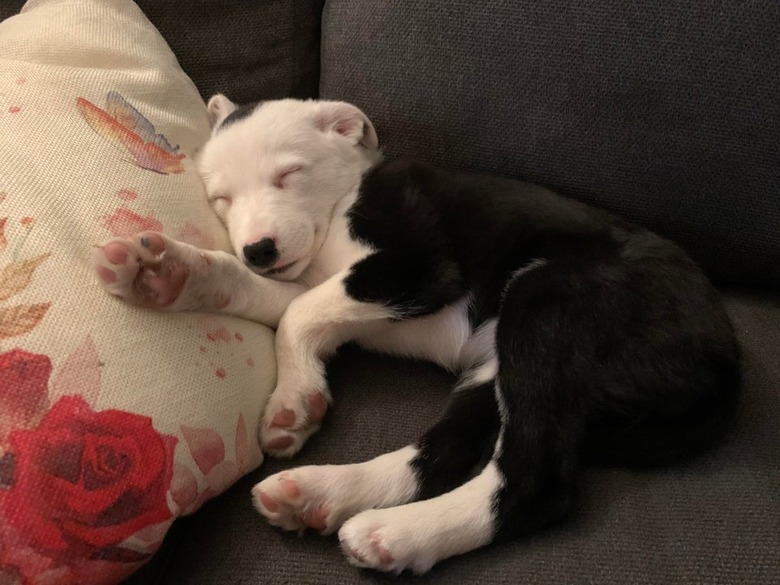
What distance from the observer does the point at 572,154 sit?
5.12 feet

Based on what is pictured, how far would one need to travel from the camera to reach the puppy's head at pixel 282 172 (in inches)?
54.5

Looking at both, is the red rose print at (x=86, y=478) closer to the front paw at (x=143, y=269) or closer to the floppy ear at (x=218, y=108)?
the front paw at (x=143, y=269)

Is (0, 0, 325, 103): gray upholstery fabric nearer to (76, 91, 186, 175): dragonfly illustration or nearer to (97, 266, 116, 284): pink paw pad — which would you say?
(76, 91, 186, 175): dragonfly illustration

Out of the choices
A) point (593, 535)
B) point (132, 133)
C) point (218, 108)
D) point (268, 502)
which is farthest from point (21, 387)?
point (218, 108)

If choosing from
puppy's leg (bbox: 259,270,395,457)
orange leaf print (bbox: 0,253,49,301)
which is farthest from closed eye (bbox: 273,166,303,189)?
orange leaf print (bbox: 0,253,49,301)

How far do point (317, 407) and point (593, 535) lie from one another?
0.55m

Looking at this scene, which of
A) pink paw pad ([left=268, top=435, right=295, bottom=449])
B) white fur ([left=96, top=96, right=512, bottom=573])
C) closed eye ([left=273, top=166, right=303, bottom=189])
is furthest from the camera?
closed eye ([left=273, top=166, right=303, bottom=189])

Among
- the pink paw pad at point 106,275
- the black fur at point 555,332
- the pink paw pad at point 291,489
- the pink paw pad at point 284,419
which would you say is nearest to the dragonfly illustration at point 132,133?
the pink paw pad at point 106,275

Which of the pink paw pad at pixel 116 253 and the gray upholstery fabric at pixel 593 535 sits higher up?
the pink paw pad at pixel 116 253

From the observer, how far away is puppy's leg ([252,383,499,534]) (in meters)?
1.06

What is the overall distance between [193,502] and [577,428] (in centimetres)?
66

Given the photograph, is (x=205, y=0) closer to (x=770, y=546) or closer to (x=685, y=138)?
(x=685, y=138)

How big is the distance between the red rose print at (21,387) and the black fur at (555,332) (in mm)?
628

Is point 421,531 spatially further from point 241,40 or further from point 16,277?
point 241,40
